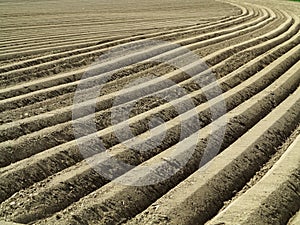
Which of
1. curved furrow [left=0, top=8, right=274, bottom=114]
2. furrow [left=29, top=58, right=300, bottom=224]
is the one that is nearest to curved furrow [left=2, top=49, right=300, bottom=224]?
furrow [left=29, top=58, right=300, bottom=224]

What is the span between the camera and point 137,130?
13.6 ft

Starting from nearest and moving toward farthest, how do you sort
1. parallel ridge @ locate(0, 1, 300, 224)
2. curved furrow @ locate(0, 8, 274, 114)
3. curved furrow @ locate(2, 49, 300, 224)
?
1. curved furrow @ locate(2, 49, 300, 224)
2. parallel ridge @ locate(0, 1, 300, 224)
3. curved furrow @ locate(0, 8, 274, 114)

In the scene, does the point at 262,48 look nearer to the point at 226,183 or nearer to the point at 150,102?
the point at 150,102

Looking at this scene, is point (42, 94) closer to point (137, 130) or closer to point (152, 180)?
point (137, 130)

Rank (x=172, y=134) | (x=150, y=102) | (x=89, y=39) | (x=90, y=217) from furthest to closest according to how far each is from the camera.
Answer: (x=89, y=39) < (x=150, y=102) < (x=172, y=134) < (x=90, y=217)

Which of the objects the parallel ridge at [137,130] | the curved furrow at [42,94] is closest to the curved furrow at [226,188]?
the parallel ridge at [137,130]

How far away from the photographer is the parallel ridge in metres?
3.12

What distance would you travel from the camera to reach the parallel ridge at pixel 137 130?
312cm

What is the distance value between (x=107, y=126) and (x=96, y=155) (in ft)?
1.74

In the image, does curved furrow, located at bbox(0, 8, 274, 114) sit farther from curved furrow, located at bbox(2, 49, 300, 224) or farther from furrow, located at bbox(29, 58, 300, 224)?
furrow, located at bbox(29, 58, 300, 224)

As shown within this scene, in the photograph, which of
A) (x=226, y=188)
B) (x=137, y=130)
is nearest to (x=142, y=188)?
(x=226, y=188)

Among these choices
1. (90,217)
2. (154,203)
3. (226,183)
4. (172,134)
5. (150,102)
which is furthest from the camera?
(150,102)

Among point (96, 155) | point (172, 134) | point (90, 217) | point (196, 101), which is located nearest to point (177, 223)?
point (90, 217)

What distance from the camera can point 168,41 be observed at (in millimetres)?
7484
